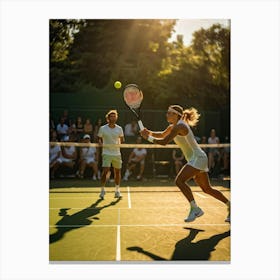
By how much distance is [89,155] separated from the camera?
10656mm

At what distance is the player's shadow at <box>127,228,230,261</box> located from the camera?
4.59 metres

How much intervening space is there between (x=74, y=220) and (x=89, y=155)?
4.79 metres

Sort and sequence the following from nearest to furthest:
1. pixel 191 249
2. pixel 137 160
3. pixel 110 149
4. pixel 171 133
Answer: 1. pixel 191 249
2. pixel 171 133
3. pixel 110 149
4. pixel 137 160

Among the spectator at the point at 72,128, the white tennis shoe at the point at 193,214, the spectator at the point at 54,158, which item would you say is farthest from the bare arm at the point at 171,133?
the spectator at the point at 72,128

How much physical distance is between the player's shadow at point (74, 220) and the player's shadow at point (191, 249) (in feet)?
3.16

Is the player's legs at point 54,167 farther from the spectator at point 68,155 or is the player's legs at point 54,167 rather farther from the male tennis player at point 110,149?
the male tennis player at point 110,149

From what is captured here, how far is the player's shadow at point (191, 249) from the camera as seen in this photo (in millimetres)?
4590

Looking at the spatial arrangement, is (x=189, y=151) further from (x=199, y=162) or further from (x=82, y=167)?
(x=82, y=167)

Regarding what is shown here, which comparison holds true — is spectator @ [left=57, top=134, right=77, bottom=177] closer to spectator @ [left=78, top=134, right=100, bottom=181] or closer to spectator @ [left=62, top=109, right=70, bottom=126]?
spectator @ [left=78, top=134, right=100, bottom=181]

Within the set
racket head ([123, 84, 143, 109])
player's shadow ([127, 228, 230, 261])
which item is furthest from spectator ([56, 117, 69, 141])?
player's shadow ([127, 228, 230, 261])

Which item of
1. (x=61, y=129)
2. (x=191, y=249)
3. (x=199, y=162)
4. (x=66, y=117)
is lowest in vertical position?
(x=191, y=249)

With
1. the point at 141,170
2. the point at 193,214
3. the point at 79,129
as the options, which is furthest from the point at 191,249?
the point at 79,129
